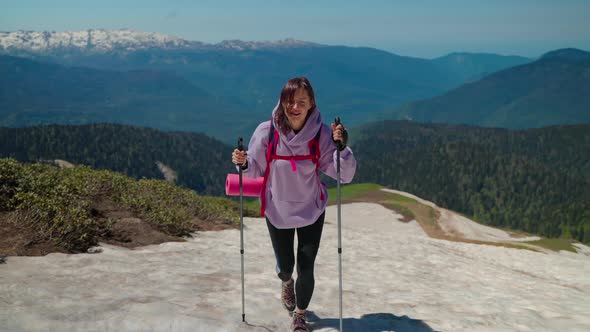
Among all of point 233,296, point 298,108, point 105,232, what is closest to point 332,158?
point 298,108

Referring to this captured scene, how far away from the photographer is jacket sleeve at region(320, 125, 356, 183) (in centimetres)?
657

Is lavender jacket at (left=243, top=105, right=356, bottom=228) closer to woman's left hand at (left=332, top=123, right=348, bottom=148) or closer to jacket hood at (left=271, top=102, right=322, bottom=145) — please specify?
jacket hood at (left=271, top=102, right=322, bottom=145)

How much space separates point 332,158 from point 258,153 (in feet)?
3.55

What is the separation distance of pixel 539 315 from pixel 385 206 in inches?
2391

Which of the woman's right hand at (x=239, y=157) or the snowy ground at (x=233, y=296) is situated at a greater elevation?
the woman's right hand at (x=239, y=157)

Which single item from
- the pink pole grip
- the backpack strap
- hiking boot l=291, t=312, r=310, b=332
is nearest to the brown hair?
the backpack strap

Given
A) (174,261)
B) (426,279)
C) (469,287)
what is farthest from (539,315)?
(174,261)

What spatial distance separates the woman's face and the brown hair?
44mm

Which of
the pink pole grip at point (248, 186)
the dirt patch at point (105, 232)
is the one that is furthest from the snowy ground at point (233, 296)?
the pink pole grip at point (248, 186)

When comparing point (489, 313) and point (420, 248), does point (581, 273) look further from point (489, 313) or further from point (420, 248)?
point (489, 313)

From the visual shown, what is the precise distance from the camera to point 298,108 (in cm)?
629

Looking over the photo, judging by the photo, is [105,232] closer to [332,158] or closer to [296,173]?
[296,173]

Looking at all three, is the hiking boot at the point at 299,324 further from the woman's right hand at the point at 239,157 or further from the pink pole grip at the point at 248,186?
the woman's right hand at the point at 239,157

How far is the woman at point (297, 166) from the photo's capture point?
20.9 feet
